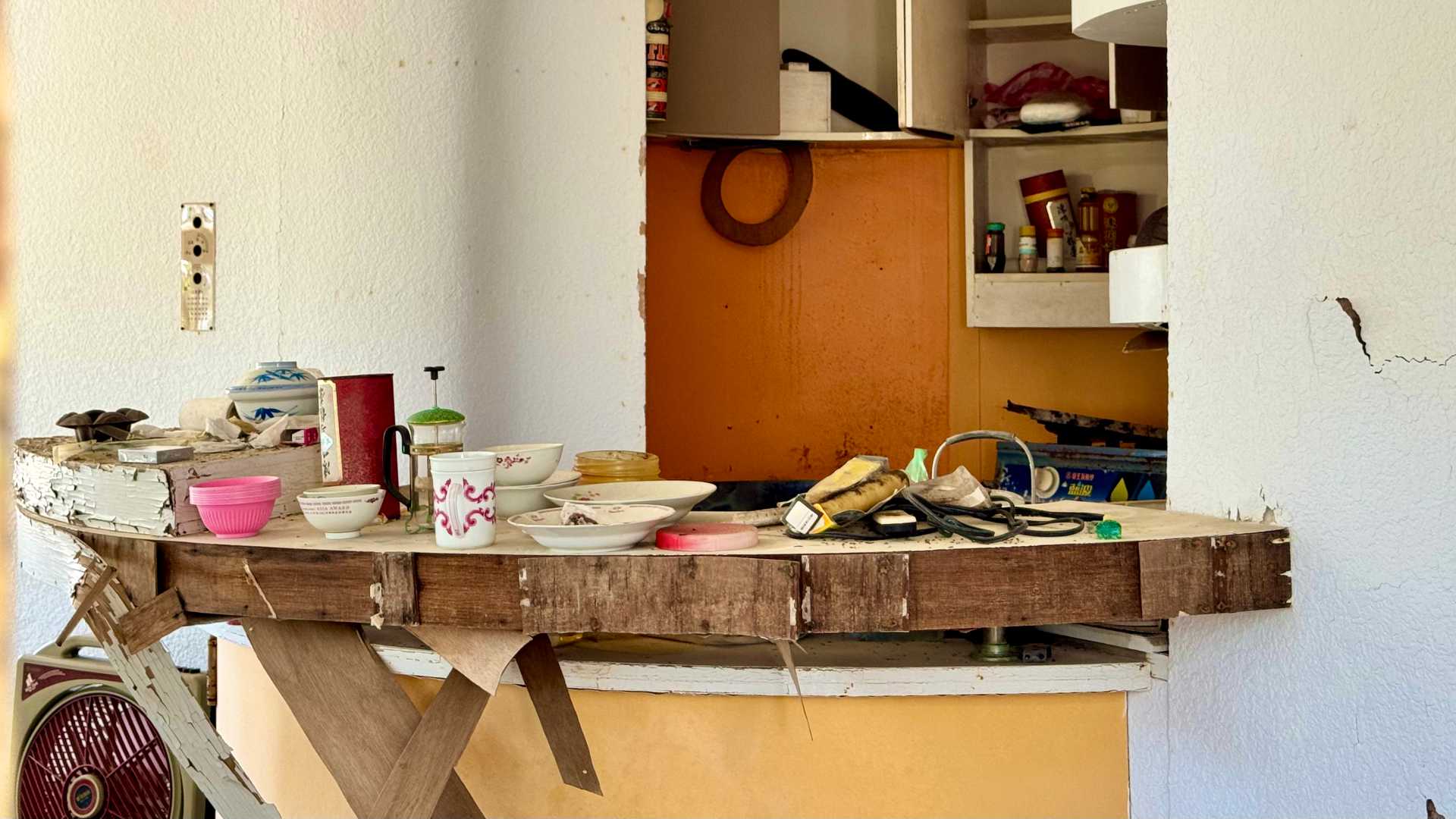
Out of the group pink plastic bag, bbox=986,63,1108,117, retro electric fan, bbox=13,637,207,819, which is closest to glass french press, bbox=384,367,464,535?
retro electric fan, bbox=13,637,207,819

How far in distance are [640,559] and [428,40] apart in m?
1.66

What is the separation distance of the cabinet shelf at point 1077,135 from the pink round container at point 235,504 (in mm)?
2773

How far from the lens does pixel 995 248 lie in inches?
153

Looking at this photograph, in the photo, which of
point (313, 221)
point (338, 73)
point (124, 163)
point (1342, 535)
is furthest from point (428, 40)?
point (1342, 535)

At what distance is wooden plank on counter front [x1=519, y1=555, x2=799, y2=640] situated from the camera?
4.96ft

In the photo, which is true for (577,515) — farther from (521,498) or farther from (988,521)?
(988,521)

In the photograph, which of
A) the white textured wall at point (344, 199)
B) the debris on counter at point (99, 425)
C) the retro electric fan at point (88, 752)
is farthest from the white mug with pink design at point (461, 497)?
the retro electric fan at point (88, 752)

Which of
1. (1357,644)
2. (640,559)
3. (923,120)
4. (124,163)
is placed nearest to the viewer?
(640,559)

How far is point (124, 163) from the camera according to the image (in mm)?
2902

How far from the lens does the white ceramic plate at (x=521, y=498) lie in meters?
1.79

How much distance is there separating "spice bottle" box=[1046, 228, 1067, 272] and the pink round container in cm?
279

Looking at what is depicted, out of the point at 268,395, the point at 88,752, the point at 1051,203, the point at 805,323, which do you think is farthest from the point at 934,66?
the point at 88,752

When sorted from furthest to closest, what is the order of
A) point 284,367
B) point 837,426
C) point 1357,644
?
1. point 837,426
2. point 284,367
3. point 1357,644

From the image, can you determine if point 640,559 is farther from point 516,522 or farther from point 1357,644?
point 1357,644
